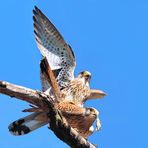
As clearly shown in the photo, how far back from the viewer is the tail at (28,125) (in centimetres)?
852

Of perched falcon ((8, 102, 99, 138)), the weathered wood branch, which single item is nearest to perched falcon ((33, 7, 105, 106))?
perched falcon ((8, 102, 99, 138))

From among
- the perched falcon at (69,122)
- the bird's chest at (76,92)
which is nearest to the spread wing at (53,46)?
the bird's chest at (76,92)

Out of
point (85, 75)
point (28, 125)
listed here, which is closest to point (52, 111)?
point (28, 125)

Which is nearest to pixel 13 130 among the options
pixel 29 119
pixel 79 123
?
pixel 29 119

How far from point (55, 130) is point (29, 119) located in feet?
4.38

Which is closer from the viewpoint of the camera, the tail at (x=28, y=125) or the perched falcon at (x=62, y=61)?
the tail at (x=28, y=125)

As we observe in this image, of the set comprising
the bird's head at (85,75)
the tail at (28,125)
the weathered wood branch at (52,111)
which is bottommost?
the weathered wood branch at (52,111)

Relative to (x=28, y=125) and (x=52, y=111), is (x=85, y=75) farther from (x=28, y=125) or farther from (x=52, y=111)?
(x=52, y=111)

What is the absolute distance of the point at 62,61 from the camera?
10141mm

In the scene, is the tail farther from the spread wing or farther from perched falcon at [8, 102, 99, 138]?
the spread wing

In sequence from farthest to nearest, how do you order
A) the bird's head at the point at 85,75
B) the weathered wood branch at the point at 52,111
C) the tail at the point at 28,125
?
the bird's head at the point at 85,75
the tail at the point at 28,125
the weathered wood branch at the point at 52,111

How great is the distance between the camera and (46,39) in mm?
9742

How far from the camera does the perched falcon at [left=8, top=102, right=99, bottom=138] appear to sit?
28.0ft

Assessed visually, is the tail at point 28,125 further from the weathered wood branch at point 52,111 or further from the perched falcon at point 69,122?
the weathered wood branch at point 52,111
